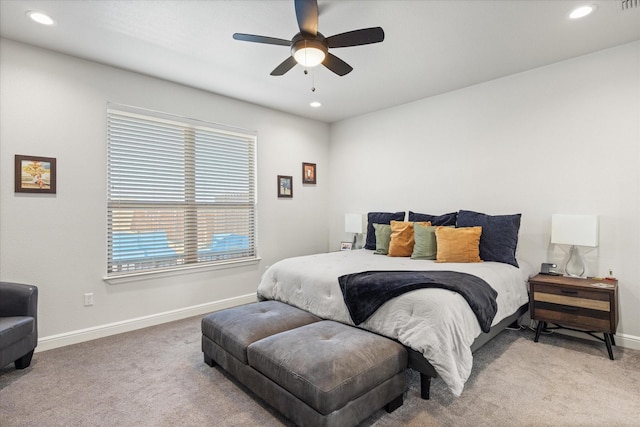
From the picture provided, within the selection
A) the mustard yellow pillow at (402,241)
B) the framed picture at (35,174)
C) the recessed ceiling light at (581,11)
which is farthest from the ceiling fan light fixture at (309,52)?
the framed picture at (35,174)

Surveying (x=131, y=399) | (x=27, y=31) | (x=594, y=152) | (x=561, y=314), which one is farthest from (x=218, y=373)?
(x=594, y=152)

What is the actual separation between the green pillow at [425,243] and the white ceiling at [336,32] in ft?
5.78

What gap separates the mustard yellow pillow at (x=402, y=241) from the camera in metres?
3.87

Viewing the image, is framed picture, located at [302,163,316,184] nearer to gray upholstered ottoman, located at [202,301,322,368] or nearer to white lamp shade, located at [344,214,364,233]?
white lamp shade, located at [344,214,364,233]

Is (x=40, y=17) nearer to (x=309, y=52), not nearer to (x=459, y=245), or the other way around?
(x=309, y=52)

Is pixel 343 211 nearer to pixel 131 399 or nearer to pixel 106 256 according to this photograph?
pixel 106 256

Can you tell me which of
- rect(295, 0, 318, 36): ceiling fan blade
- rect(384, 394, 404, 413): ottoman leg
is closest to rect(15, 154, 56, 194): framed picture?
rect(295, 0, 318, 36): ceiling fan blade

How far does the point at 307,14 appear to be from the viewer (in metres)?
2.09

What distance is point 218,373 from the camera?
99.7 inches

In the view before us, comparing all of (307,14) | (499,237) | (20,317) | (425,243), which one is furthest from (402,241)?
(20,317)

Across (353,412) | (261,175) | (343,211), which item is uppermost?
(261,175)

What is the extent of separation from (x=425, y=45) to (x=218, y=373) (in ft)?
11.0

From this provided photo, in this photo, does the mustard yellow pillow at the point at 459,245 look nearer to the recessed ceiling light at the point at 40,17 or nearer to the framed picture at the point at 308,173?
the framed picture at the point at 308,173

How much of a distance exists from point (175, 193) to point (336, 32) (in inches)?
100
